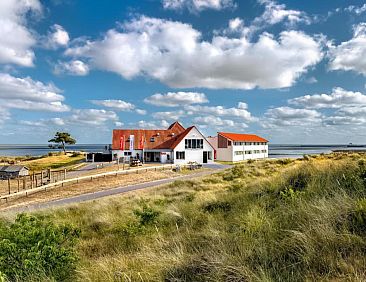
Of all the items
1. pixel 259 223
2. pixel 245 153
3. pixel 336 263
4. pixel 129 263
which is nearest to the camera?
pixel 336 263

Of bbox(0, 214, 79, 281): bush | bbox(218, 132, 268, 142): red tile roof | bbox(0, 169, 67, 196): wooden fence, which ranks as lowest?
bbox(0, 169, 67, 196): wooden fence

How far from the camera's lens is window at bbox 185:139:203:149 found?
182 ft

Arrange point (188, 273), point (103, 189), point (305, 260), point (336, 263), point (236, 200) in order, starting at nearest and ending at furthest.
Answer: point (336, 263) → point (305, 260) → point (188, 273) → point (236, 200) → point (103, 189)

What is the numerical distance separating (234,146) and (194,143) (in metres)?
12.2

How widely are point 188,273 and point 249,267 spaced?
881 mm

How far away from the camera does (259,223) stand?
592 cm

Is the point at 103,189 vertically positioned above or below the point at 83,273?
below

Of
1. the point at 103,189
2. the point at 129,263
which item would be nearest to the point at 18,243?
the point at 129,263

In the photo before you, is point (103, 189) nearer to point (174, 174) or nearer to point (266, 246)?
point (174, 174)

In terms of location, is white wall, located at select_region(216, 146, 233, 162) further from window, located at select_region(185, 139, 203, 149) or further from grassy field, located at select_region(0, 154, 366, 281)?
grassy field, located at select_region(0, 154, 366, 281)

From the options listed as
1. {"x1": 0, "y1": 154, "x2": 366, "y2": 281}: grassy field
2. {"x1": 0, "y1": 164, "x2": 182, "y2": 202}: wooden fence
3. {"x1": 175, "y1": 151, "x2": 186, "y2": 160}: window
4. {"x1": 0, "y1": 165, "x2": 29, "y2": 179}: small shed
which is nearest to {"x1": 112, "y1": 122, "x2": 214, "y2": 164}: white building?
{"x1": 175, "y1": 151, "x2": 186, "y2": 160}: window

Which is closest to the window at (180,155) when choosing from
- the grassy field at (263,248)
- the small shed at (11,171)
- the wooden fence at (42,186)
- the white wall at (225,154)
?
the wooden fence at (42,186)

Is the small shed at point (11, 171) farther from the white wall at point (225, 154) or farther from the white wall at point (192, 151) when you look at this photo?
the white wall at point (225, 154)

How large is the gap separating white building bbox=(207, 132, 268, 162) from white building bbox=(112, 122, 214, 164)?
19.8ft
